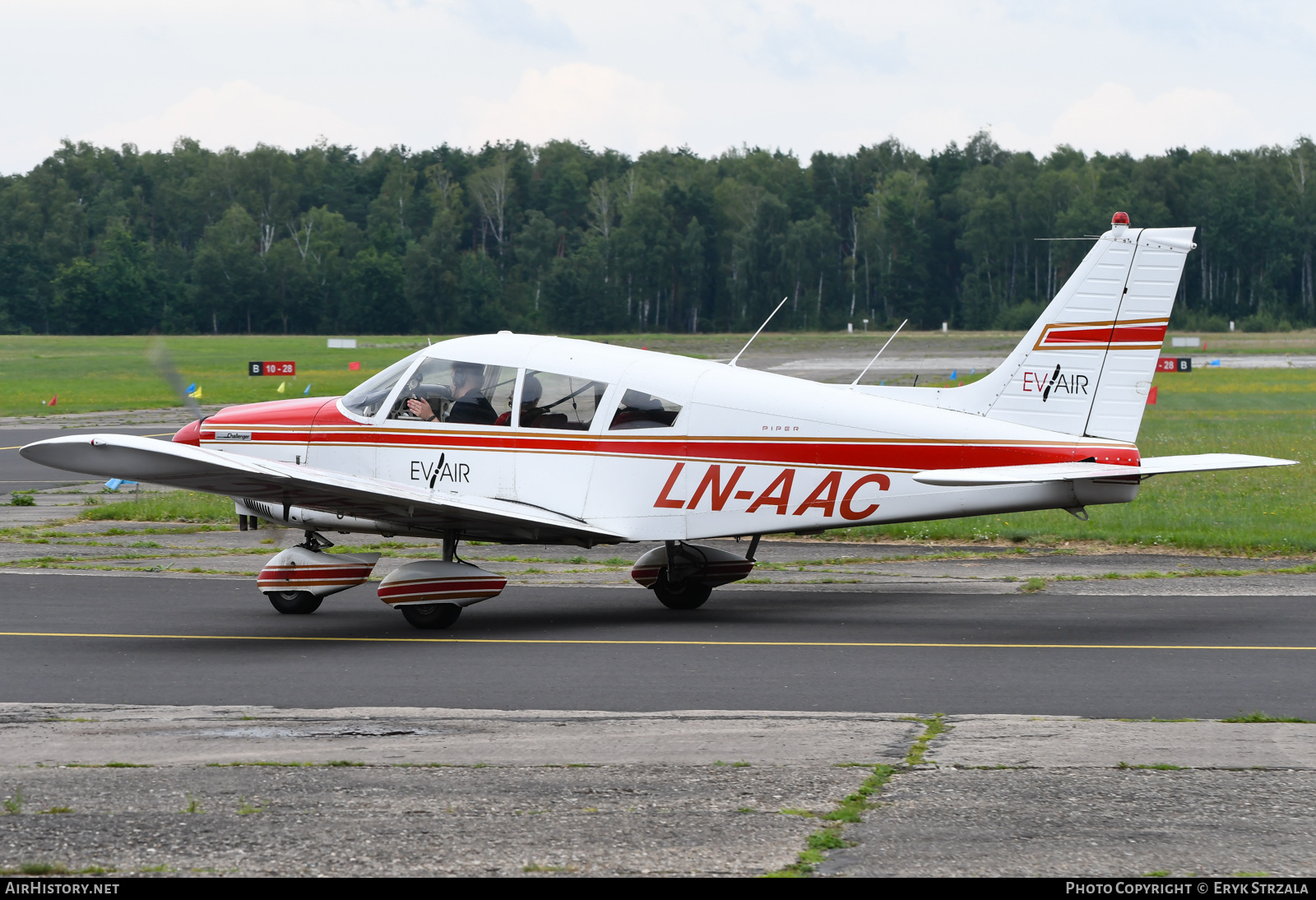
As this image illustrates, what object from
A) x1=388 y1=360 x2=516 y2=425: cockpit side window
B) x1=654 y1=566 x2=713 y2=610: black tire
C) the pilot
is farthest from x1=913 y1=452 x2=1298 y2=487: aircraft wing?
the pilot

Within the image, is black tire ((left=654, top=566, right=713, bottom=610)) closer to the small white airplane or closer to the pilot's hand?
the small white airplane

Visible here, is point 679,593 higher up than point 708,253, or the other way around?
point 708,253

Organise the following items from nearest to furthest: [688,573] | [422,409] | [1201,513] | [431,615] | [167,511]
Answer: [431,615] < [422,409] < [688,573] < [1201,513] < [167,511]

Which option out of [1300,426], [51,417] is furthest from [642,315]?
[1300,426]

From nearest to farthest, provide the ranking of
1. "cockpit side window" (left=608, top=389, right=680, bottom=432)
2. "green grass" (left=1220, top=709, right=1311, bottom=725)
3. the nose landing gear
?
"green grass" (left=1220, top=709, right=1311, bottom=725)
"cockpit side window" (left=608, top=389, right=680, bottom=432)
the nose landing gear

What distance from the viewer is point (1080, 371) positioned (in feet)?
41.1

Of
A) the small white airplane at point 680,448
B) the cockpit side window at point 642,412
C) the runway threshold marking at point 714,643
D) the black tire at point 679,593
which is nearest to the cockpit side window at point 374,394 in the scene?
the small white airplane at point 680,448

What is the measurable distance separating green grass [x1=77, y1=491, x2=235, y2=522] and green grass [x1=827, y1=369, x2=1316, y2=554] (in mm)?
9189

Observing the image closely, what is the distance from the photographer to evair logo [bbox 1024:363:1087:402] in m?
12.5

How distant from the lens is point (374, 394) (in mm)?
13336

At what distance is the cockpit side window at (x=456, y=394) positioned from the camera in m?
12.9

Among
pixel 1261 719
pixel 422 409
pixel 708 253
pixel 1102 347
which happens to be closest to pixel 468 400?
pixel 422 409

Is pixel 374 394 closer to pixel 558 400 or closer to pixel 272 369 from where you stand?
pixel 558 400

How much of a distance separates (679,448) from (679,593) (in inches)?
66.7
